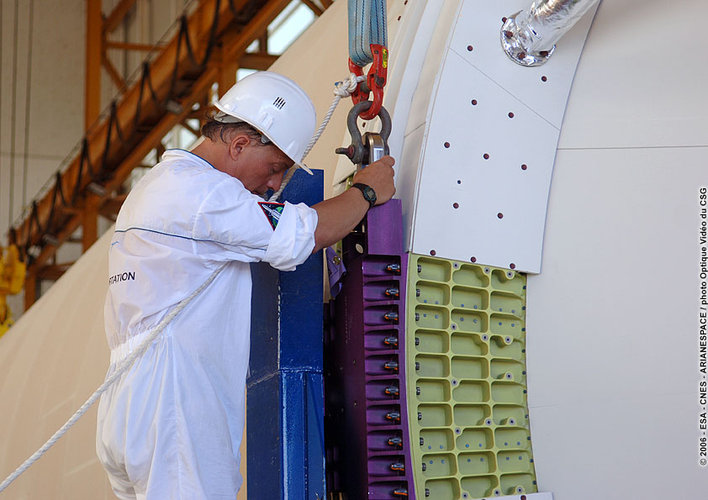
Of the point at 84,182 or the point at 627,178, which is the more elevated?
the point at 84,182

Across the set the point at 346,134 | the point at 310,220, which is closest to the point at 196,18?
the point at 346,134

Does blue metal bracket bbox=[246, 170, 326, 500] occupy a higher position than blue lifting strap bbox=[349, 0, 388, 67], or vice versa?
blue lifting strap bbox=[349, 0, 388, 67]

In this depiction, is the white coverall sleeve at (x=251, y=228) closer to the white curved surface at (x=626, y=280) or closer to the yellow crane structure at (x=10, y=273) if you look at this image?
the white curved surface at (x=626, y=280)

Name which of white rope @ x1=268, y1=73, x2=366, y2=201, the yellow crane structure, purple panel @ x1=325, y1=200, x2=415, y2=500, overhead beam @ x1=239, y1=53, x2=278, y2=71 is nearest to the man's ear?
white rope @ x1=268, y1=73, x2=366, y2=201

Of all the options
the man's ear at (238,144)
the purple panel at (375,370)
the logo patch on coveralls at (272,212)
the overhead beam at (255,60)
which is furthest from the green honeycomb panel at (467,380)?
the overhead beam at (255,60)

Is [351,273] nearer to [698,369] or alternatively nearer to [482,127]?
[482,127]

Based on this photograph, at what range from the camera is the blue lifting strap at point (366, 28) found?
2730 millimetres

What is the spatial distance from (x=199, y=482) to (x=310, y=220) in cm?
76

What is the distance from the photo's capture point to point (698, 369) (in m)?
2.44

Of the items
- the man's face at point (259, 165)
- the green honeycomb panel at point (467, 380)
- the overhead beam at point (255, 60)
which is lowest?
the green honeycomb panel at point (467, 380)

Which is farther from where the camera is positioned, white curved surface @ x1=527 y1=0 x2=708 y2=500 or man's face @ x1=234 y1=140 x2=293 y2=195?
man's face @ x1=234 y1=140 x2=293 y2=195

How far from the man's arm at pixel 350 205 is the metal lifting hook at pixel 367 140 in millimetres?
42

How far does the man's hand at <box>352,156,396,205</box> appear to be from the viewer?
2615 mm

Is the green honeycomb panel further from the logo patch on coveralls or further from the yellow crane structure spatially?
the yellow crane structure
